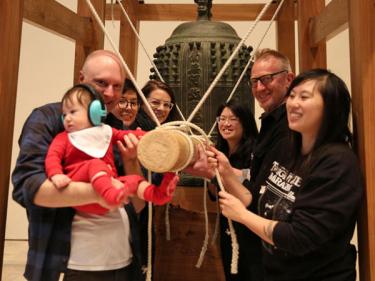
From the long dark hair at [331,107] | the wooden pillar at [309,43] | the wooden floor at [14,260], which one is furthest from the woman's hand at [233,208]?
the wooden floor at [14,260]

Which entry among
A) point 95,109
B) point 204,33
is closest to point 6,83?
point 95,109

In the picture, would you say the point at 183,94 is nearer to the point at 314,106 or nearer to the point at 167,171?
the point at 314,106

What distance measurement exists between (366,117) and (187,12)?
139 cm

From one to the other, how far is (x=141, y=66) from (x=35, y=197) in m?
2.32

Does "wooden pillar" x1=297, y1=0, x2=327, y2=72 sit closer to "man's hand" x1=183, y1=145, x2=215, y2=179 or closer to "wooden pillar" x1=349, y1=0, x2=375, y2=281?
"wooden pillar" x1=349, y1=0, x2=375, y2=281

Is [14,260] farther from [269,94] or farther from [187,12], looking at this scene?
[269,94]

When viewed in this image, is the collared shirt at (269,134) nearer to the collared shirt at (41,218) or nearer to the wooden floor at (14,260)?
the collared shirt at (41,218)

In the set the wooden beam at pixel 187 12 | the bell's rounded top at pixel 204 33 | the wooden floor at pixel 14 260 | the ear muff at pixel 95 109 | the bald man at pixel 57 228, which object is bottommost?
the wooden floor at pixel 14 260

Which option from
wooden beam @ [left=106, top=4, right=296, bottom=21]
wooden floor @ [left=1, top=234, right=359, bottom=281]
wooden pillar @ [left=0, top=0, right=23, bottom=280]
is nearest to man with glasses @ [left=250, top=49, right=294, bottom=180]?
wooden pillar @ [left=0, top=0, right=23, bottom=280]

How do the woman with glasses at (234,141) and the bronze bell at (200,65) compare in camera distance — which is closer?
the woman with glasses at (234,141)

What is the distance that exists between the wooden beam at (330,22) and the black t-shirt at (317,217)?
48 cm

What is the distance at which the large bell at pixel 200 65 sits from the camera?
1475 millimetres

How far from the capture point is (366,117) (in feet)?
2.75

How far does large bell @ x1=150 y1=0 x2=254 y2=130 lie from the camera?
1.47 metres
